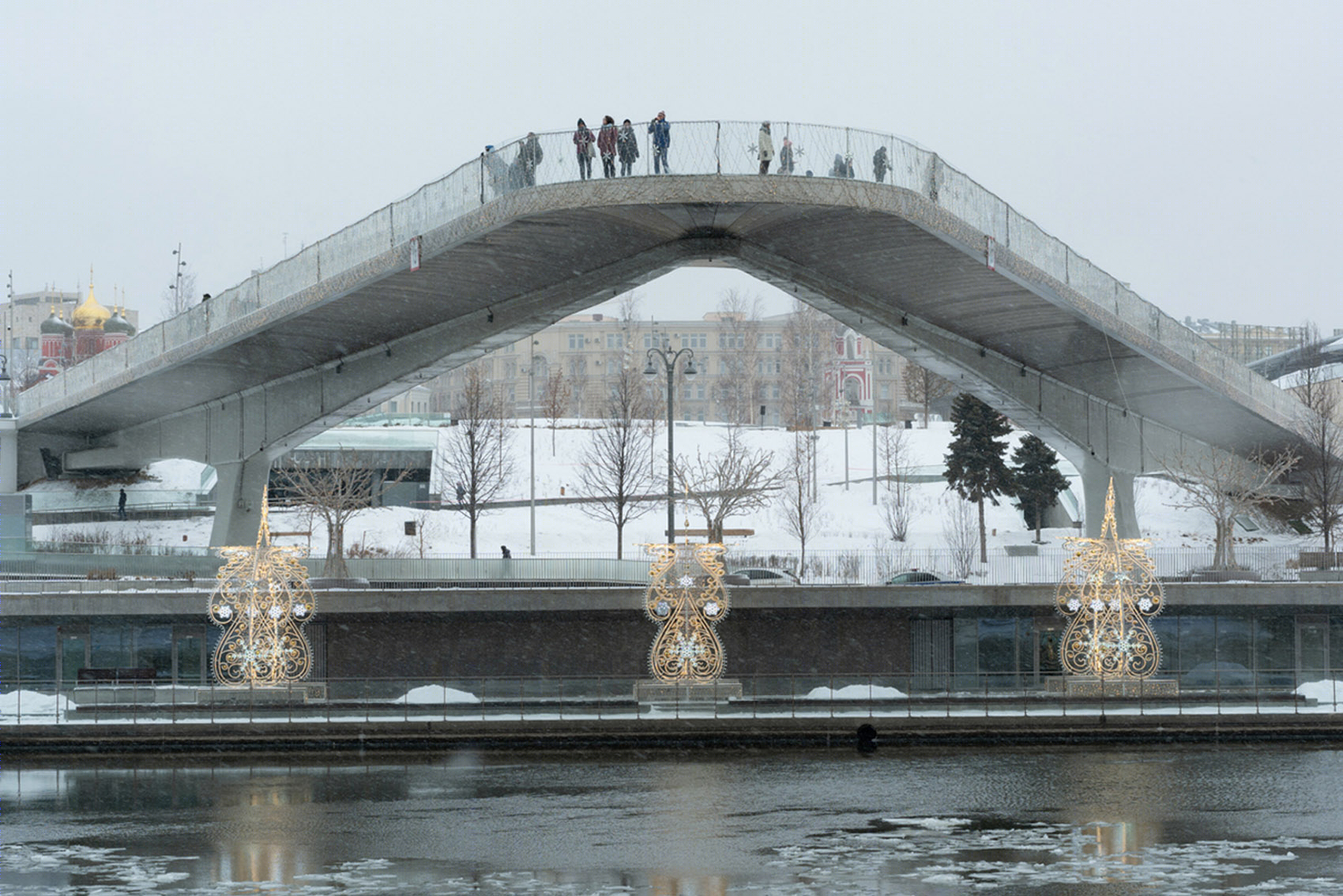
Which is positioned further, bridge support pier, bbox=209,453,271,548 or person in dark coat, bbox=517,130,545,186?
bridge support pier, bbox=209,453,271,548

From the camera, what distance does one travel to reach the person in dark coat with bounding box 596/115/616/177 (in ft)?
105

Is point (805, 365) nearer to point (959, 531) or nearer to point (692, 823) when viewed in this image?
point (959, 531)

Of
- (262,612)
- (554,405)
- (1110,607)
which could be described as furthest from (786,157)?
(554,405)

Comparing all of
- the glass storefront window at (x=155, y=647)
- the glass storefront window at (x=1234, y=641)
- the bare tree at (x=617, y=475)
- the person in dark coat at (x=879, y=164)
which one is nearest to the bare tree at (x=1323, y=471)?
the glass storefront window at (x=1234, y=641)

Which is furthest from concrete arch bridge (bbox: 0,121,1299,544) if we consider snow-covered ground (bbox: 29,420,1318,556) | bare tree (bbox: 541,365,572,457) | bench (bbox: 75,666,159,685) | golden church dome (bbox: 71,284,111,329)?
golden church dome (bbox: 71,284,111,329)

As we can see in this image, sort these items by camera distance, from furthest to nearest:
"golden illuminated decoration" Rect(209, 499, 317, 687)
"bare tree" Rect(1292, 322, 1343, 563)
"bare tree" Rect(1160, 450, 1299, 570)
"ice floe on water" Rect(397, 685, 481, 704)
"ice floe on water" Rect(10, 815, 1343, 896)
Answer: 1. "bare tree" Rect(1292, 322, 1343, 563)
2. "bare tree" Rect(1160, 450, 1299, 570)
3. "golden illuminated decoration" Rect(209, 499, 317, 687)
4. "ice floe on water" Rect(397, 685, 481, 704)
5. "ice floe on water" Rect(10, 815, 1343, 896)

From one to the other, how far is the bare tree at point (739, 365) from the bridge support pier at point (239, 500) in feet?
176

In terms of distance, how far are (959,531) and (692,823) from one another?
37.4 meters

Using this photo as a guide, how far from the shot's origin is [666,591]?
2852 cm

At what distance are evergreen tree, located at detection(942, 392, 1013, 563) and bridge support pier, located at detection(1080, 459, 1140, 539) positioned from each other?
10149 millimetres

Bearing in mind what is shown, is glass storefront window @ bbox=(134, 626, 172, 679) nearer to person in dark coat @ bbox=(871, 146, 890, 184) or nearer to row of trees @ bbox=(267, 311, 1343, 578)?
row of trees @ bbox=(267, 311, 1343, 578)

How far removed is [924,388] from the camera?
86.2 metres

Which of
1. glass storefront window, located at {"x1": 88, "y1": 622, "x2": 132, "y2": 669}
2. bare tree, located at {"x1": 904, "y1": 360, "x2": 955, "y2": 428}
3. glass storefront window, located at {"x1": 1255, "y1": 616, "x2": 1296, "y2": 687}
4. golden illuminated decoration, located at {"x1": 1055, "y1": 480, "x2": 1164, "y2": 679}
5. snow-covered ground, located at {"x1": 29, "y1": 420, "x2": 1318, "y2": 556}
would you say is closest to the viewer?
golden illuminated decoration, located at {"x1": 1055, "y1": 480, "x2": 1164, "y2": 679}

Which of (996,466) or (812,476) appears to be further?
(812,476)
